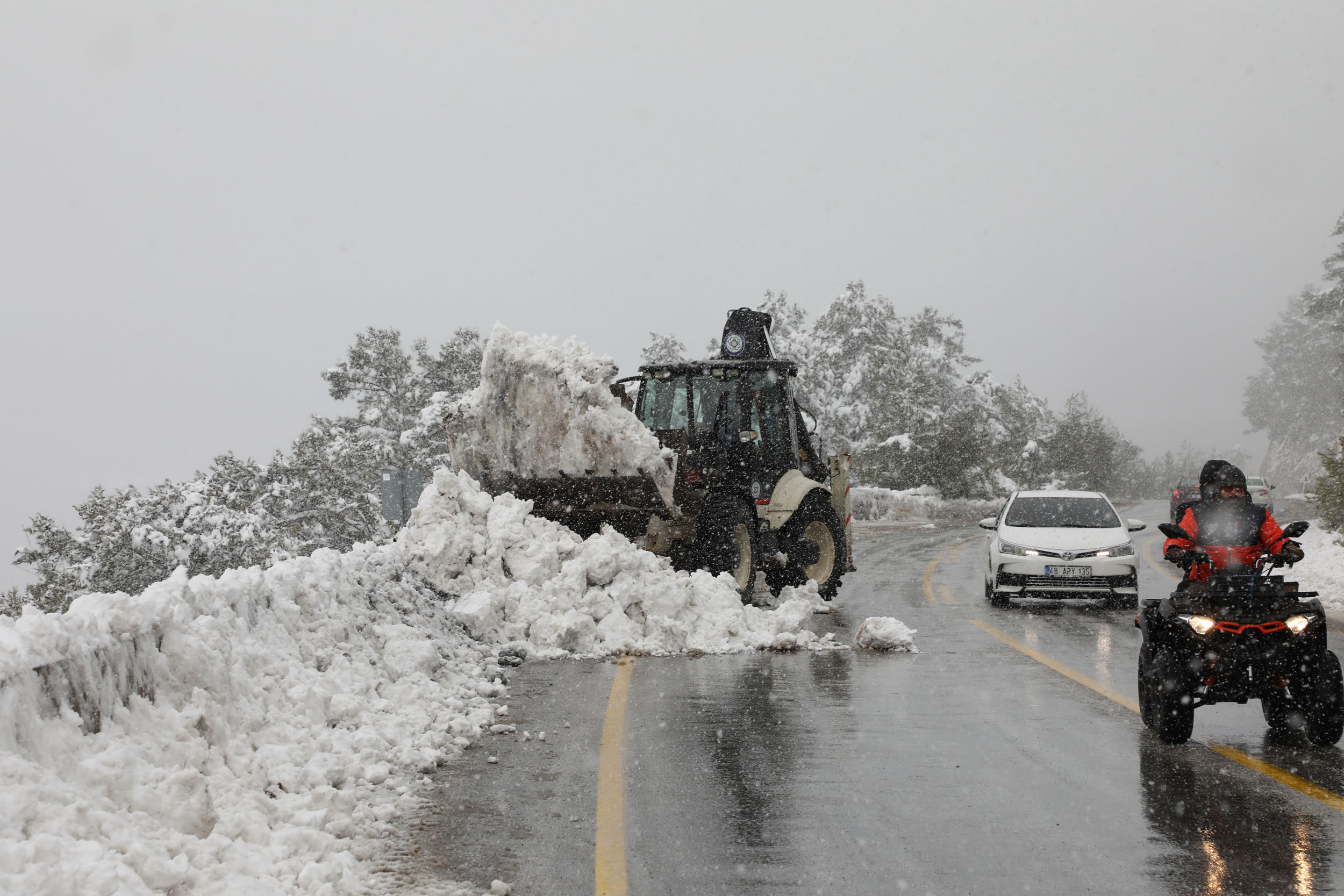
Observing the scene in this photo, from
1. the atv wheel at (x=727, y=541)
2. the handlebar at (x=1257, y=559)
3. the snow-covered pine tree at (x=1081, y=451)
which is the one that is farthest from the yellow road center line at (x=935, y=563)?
the snow-covered pine tree at (x=1081, y=451)

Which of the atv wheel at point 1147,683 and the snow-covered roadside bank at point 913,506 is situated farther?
the snow-covered roadside bank at point 913,506

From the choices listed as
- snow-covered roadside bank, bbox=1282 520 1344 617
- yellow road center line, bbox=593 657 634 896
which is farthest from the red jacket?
snow-covered roadside bank, bbox=1282 520 1344 617

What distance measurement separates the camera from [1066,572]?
15.1m

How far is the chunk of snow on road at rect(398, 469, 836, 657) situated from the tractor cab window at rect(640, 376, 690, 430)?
2901mm

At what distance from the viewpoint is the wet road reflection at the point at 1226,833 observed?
14.8ft

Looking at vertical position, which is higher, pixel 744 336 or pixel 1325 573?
pixel 744 336

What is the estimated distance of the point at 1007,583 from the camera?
15258 mm

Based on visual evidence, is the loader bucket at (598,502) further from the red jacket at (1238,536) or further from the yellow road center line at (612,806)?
the red jacket at (1238,536)

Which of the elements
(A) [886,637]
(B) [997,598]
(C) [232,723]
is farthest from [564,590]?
(B) [997,598]

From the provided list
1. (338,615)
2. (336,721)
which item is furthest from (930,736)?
(338,615)

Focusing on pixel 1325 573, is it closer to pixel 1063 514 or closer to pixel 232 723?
pixel 1063 514

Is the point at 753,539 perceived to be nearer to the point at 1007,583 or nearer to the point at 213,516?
the point at 1007,583

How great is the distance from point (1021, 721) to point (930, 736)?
807 millimetres

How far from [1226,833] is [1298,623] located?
2.09 m
